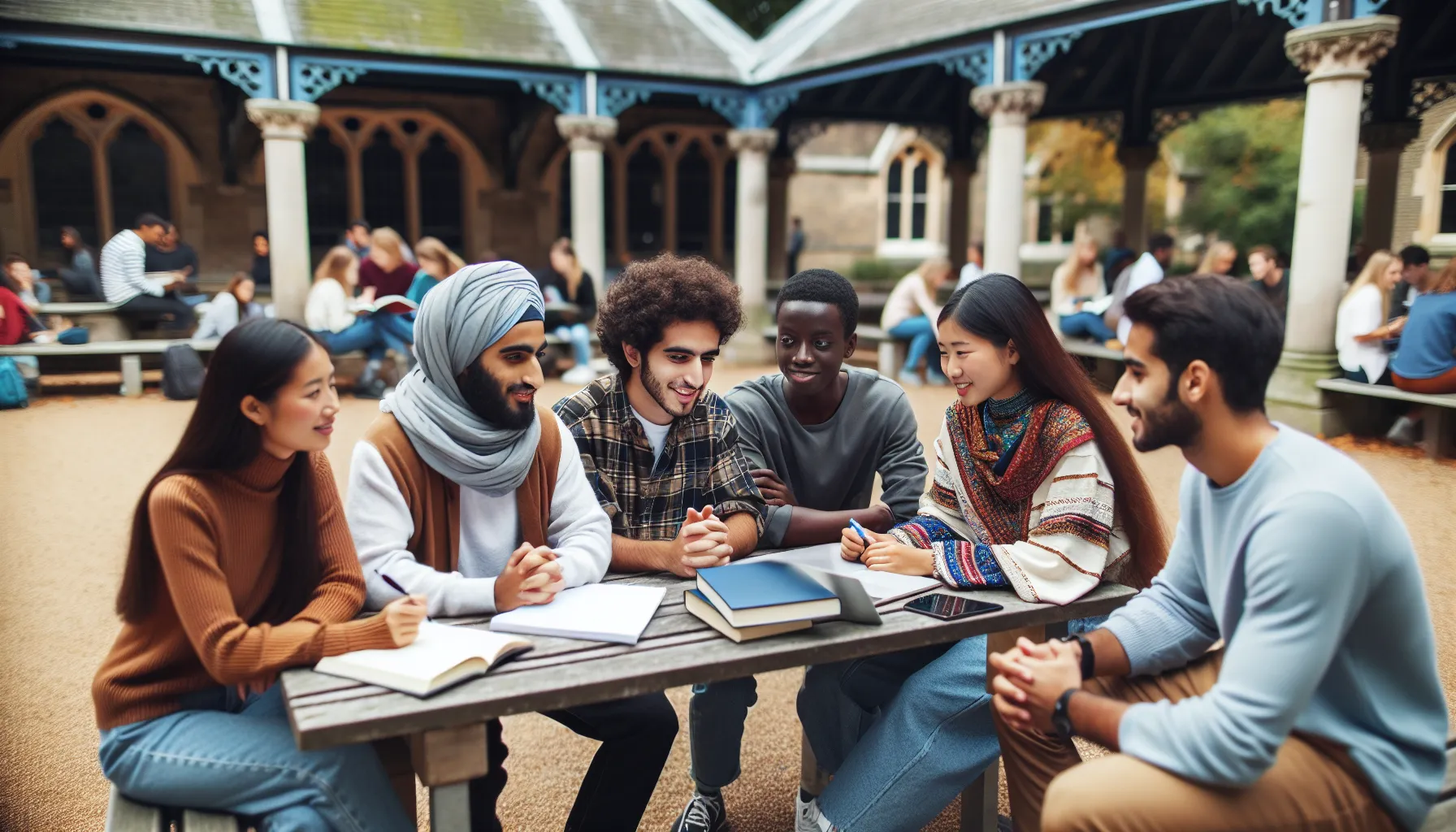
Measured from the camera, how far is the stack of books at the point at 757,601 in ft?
6.99

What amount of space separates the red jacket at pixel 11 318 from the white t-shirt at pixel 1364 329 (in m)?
11.9

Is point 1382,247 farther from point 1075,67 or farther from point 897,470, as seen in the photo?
point 897,470

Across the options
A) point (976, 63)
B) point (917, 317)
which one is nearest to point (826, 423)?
point (917, 317)

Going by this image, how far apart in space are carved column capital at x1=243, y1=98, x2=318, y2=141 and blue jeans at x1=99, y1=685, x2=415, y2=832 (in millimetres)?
10864

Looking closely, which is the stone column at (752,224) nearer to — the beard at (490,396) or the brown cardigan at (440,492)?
the brown cardigan at (440,492)

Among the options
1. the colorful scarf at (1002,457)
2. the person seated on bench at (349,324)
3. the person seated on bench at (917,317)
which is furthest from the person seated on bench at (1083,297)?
the colorful scarf at (1002,457)

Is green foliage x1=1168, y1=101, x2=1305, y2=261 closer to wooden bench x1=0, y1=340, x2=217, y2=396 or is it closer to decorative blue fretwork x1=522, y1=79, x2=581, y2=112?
decorative blue fretwork x1=522, y1=79, x2=581, y2=112

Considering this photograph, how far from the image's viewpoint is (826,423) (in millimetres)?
3391

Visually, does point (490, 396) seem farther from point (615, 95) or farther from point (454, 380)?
point (615, 95)

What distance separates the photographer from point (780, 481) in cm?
322

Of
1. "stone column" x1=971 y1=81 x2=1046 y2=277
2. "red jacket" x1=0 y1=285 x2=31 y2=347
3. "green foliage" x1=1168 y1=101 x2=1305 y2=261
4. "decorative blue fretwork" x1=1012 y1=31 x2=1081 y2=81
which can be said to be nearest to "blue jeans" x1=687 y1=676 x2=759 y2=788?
"stone column" x1=971 y1=81 x2=1046 y2=277

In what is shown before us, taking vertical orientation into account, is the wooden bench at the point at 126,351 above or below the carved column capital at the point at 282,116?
below

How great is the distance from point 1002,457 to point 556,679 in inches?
48.5

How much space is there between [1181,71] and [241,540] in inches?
658
